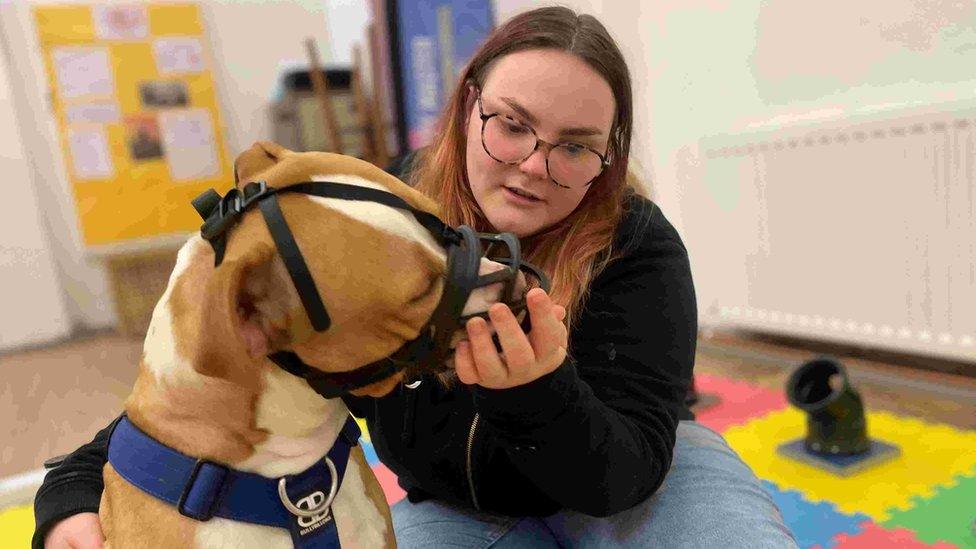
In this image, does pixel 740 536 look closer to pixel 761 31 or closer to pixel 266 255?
pixel 266 255

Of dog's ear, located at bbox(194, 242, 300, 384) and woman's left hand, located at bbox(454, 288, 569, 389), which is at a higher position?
dog's ear, located at bbox(194, 242, 300, 384)

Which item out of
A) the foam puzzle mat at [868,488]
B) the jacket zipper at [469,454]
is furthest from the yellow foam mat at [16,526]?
the jacket zipper at [469,454]

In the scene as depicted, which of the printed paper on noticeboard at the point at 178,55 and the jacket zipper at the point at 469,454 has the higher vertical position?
the printed paper on noticeboard at the point at 178,55

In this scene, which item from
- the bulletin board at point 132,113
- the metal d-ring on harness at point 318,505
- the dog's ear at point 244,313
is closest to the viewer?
the dog's ear at point 244,313

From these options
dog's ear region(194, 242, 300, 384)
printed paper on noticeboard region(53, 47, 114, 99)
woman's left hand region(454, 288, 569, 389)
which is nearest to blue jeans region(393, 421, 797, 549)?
woman's left hand region(454, 288, 569, 389)

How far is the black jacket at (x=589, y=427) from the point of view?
1004 mm

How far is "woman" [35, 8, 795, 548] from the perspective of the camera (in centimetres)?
114

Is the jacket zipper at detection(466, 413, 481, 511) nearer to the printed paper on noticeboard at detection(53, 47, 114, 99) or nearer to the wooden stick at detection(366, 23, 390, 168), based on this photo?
the wooden stick at detection(366, 23, 390, 168)

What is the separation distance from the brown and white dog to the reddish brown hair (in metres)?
0.36

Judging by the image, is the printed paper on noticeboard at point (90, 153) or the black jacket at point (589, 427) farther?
the printed paper on noticeboard at point (90, 153)

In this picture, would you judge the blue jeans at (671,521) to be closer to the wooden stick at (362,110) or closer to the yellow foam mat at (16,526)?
the yellow foam mat at (16,526)

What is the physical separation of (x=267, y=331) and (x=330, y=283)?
0.31 ft

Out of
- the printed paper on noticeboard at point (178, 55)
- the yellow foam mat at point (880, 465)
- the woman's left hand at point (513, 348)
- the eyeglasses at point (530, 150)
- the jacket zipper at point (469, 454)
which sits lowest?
the yellow foam mat at point (880, 465)

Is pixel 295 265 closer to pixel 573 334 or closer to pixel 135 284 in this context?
pixel 573 334
